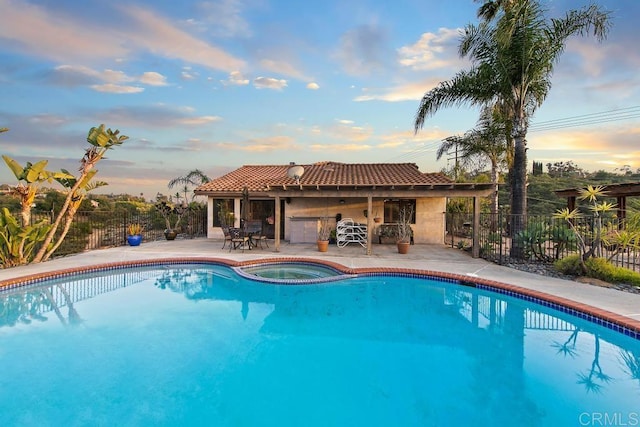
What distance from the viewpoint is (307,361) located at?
4.91 meters

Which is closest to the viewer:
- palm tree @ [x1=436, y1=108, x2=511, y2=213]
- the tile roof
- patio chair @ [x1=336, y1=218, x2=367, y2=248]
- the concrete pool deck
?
the concrete pool deck

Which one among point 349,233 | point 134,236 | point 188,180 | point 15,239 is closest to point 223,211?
point 134,236

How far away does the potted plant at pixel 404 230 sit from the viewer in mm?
12492

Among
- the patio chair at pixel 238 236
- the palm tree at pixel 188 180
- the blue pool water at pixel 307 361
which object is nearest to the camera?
the blue pool water at pixel 307 361

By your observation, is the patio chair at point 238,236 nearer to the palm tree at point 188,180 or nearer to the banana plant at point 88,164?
the banana plant at point 88,164

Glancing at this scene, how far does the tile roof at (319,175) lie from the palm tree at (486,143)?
266 centimetres

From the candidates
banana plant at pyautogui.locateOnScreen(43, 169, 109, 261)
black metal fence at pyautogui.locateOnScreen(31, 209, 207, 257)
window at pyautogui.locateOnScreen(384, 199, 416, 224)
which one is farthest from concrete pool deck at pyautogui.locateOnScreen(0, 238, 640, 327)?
window at pyautogui.locateOnScreen(384, 199, 416, 224)

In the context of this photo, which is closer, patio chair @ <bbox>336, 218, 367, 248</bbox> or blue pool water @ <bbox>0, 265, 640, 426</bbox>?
blue pool water @ <bbox>0, 265, 640, 426</bbox>

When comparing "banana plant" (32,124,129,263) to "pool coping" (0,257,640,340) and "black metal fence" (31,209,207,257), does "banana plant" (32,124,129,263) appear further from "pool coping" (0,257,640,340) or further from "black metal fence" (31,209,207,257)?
"pool coping" (0,257,640,340)

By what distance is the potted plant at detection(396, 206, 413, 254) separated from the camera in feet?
41.0

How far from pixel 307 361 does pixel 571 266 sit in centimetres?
842

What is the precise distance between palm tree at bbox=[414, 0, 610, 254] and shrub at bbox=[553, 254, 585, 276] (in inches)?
68.5

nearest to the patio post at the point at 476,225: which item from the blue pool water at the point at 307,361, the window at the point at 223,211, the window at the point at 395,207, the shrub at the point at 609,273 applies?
the shrub at the point at 609,273

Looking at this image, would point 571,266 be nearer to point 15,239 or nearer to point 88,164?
point 88,164
